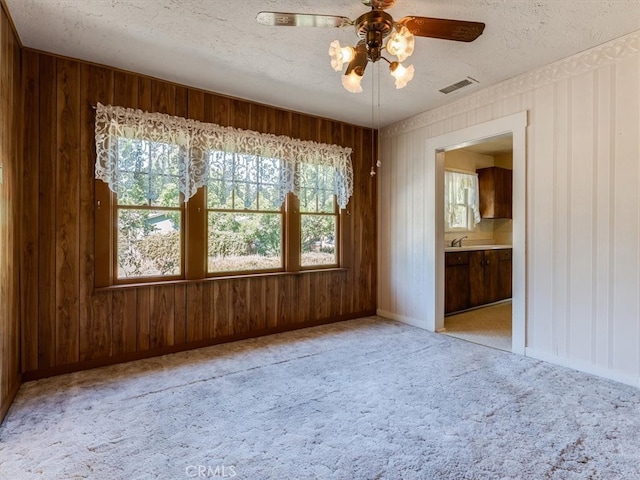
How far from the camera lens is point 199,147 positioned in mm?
3506

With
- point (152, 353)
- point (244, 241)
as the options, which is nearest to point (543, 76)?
point (244, 241)

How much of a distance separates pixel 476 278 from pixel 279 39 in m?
4.25

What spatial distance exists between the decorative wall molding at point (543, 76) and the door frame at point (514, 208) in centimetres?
24

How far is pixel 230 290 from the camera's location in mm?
3787

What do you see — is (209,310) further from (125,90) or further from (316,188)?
(125,90)

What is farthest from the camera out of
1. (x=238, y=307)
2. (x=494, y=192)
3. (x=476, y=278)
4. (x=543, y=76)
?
(x=494, y=192)

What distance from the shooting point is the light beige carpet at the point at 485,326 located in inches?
149

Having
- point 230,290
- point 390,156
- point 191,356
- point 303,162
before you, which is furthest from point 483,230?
point 191,356

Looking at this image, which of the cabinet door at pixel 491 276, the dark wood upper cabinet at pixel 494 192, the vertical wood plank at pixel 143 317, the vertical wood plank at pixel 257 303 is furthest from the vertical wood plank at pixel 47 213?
the dark wood upper cabinet at pixel 494 192

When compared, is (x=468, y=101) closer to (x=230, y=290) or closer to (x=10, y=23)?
(x=230, y=290)

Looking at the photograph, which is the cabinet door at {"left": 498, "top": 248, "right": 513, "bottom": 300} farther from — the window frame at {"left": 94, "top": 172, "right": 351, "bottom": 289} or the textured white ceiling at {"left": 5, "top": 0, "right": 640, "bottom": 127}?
the textured white ceiling at {"left": 5, "top": 0, "right": 640, "bottom": 127}

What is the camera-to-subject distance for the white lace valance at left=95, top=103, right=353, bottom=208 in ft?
9.98

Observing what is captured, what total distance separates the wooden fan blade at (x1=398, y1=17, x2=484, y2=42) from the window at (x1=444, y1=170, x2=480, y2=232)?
401 cm

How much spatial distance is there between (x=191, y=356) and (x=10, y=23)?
2.94 metres
